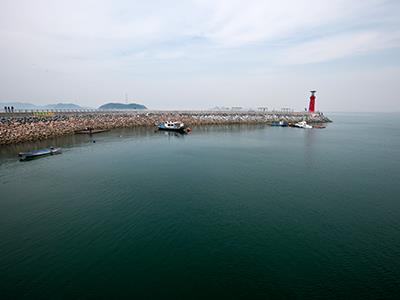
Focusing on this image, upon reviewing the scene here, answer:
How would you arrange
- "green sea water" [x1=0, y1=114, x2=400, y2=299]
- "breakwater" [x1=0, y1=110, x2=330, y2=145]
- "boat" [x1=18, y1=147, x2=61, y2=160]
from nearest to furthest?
"green sea water" [x1=0, y1=114, x2=400, y2=299], "boat" [x1=18, y1=147, x2=61, y2=160], "breakwater" [x1=0, y1=110, x2=330, y2=145]

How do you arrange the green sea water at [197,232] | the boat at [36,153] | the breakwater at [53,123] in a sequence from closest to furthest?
1. the green sea water at [197,232]
2. the boat at [36,153]
3. the breakwater at [53,123]

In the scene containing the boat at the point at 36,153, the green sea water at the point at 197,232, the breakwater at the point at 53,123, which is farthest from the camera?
the breakwater at the point at 53,123

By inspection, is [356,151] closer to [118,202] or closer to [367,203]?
[367,203]

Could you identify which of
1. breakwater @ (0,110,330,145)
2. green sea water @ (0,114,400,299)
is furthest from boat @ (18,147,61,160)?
breakwater @ (0,110,330,145)

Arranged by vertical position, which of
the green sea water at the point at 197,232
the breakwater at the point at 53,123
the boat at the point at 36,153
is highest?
the breakwater at the point at 53,123

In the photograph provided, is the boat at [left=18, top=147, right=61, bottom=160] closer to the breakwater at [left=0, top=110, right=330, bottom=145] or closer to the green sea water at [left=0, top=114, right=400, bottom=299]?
the green sea water at [left=0, top=114, right=400, bottom=299]

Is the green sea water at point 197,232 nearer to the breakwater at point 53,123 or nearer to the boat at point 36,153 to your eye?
the boat at point 36,153

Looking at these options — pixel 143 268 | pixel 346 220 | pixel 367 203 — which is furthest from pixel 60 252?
pixel 367 203

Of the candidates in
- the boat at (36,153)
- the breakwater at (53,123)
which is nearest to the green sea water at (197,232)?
the boat at (36,153)
